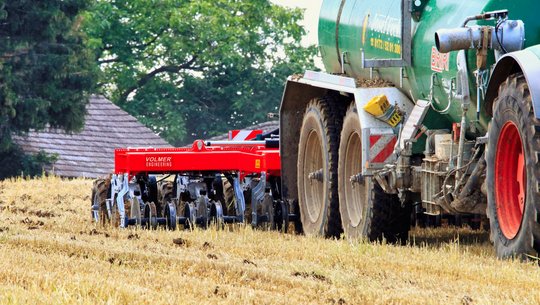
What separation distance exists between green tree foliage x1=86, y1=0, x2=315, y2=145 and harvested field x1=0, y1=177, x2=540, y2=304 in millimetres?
32685

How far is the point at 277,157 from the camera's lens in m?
14.2

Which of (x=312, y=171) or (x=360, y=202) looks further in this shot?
(x=312, y=171)

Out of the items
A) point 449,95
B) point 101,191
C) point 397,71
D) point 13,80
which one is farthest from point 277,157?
point 13,80

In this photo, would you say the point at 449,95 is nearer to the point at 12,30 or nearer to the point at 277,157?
the point at 277,157

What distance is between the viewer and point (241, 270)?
27.7 ft

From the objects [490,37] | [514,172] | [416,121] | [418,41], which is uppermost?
[418,41]

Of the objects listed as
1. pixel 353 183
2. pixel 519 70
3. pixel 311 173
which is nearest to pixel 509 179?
pixel 519 70

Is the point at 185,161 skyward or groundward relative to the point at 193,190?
skyward

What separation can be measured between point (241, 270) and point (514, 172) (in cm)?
190

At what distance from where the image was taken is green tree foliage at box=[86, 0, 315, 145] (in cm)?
4484

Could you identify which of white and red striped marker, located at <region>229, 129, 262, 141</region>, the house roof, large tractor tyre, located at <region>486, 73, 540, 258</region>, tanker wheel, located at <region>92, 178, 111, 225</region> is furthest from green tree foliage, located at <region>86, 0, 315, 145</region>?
large tractor tyre, located at <region>486, 73, 540, 258</region>

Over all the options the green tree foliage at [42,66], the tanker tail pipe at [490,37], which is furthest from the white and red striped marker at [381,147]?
the green tree foliage at [42,66]

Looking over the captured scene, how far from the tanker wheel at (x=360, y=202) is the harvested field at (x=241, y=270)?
18.4 inches

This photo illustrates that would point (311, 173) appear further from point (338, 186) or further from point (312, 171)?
point (338, 186)
